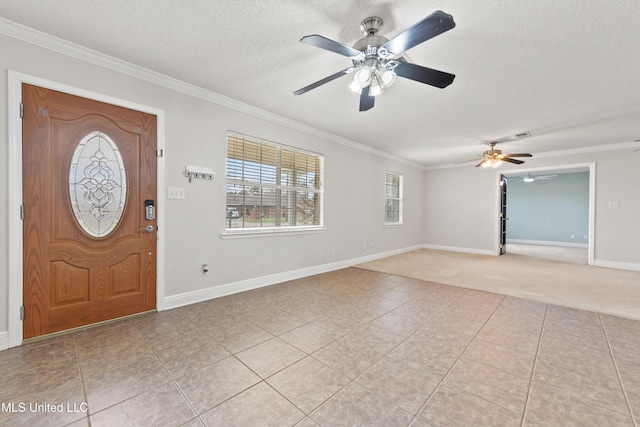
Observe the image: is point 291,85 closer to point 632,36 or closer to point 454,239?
point 632,36

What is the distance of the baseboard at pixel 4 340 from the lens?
2061 mm

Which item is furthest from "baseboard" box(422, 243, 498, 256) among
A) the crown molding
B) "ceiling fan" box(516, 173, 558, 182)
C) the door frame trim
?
the door frame trim

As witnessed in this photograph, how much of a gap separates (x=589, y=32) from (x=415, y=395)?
116 inches

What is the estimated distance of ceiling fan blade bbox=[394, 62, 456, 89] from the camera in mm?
1899

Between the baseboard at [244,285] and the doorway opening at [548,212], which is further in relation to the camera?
the doorway opening at [548,212]

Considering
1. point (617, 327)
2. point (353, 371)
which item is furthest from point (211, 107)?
point (617, 327)

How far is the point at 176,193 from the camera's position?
2975 mm

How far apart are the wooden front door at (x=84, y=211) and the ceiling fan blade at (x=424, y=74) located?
2569mm

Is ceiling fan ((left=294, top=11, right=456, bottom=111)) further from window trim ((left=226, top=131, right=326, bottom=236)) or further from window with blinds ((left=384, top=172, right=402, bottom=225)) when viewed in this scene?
window with blinds ((left=384, top=172, right=402, bottom=225))

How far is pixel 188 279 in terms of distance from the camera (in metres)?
3.07

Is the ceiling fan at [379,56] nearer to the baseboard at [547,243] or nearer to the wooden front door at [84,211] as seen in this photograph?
the wooden front door at [84,211]

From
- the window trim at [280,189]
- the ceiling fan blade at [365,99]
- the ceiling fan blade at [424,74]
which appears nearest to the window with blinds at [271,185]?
the window trim at [280,189]

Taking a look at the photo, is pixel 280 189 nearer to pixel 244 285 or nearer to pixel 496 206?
pixel 244 285

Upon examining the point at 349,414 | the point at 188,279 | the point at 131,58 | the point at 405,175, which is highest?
the point at 131,58
